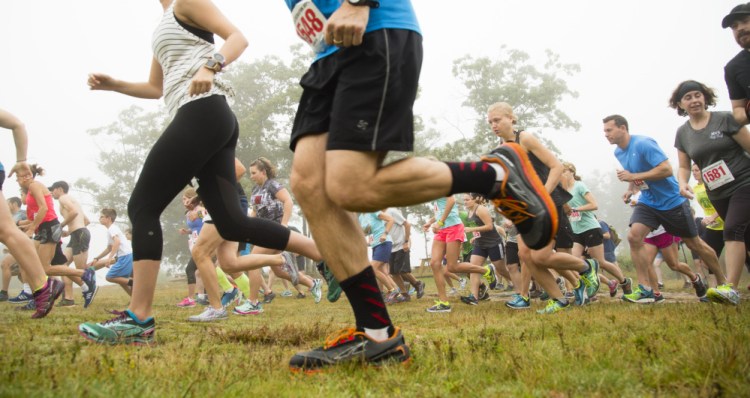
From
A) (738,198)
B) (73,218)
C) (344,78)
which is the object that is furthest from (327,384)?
(73,218)

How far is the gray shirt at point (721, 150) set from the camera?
5016 millimetres

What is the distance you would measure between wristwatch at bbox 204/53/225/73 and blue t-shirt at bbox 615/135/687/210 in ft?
16.4

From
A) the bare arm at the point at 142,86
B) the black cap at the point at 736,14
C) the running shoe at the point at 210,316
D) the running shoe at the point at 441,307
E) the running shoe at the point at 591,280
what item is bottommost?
the running shoe at the point at 441,307

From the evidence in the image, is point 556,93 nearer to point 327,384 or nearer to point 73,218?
point 73,218

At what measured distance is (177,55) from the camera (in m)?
3.57

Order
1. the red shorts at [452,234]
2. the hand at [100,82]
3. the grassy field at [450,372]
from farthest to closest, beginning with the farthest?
the red shorts at [452,234] < the hand at [100,82] < the grassy field at [450,372]

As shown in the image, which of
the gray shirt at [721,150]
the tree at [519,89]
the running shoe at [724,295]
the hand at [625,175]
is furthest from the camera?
the tree at [519,89]

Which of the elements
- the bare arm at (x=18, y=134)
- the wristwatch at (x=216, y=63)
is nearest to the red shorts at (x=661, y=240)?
the wristwatch at (x=216, y=63)

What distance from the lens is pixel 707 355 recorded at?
185 centimetres

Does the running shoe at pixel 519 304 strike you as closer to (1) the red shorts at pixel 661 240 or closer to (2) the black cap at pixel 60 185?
(1) the red shorts at pixel 661 240

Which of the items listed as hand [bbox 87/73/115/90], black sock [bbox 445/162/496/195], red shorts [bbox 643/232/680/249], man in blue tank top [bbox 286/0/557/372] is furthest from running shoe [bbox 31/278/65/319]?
red shorts [bbox 643/232/680/249]

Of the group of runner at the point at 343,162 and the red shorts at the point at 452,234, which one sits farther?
the red shorts at the point at 452,234

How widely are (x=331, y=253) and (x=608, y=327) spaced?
2.02 meters

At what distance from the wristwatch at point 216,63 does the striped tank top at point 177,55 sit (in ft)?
1.01
